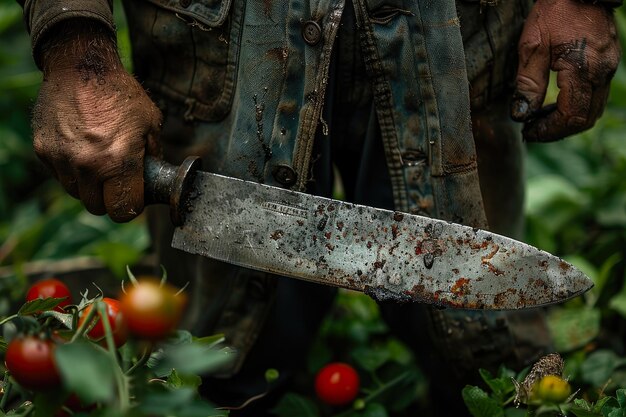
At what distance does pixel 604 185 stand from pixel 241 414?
164 centimetres

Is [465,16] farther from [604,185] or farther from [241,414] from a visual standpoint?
[604,185]

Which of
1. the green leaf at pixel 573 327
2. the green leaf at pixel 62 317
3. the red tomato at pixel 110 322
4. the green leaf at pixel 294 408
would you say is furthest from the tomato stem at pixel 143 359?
the green leaf at pixel 573 327

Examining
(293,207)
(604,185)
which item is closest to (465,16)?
(293,207)

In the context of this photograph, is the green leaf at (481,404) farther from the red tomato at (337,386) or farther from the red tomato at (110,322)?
the red tomato at (110,322)

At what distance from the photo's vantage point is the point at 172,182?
5.11 feet

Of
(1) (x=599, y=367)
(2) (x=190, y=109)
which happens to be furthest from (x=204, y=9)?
(1) (x=599, y=367)

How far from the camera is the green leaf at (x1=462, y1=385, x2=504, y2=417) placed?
1516 mm

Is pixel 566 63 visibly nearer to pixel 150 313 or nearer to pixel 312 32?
pixel 312 32

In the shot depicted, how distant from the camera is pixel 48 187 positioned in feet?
12.1

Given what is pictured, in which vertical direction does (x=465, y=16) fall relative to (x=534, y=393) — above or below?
above

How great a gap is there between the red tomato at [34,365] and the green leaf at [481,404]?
0.77 m

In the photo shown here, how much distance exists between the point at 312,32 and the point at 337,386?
860mm

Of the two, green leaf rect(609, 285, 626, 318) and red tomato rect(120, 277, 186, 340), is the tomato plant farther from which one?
green leaf rect(609, 285, 626, 318)

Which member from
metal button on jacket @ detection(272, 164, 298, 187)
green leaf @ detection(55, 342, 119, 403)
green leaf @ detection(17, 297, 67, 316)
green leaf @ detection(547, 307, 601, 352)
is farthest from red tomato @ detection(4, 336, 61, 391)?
green leaf @ detection(547, 307, 601, 352)
